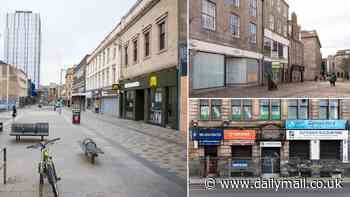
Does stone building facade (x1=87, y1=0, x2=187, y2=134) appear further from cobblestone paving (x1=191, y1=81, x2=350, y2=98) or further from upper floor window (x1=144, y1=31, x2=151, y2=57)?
cobblestone paving (x1=191, y1=81, x2=350, y2=98)

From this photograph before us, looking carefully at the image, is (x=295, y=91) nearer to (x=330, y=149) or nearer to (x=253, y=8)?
(x=330, y=149)

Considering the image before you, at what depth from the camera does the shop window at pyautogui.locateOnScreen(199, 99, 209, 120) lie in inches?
81.5

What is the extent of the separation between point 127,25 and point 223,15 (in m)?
11.3

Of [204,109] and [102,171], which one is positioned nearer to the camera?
[204,109]

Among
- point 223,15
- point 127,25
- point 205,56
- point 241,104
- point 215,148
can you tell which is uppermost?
point 127,25

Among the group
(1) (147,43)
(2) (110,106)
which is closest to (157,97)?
(1) (147,43)

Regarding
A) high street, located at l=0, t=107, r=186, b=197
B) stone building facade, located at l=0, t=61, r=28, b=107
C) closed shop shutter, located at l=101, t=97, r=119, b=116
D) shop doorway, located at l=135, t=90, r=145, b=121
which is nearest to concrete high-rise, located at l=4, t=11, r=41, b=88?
stone building facade, located at l=0, t=61, r=28, b=107

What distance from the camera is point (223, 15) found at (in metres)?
2.00

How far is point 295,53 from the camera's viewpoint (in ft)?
6.71

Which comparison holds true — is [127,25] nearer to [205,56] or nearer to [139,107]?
[139,107]

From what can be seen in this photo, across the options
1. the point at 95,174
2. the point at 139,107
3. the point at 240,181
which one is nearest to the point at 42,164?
the point at 95,174

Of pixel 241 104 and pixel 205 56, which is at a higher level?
pixel 205 56

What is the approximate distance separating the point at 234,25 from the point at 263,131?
688 mm

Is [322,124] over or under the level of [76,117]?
over
